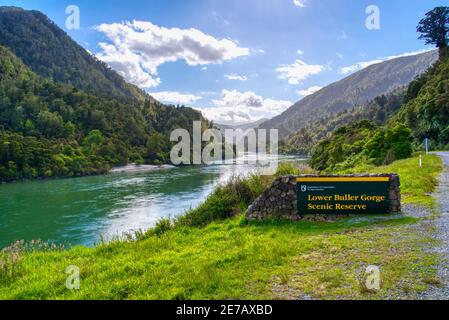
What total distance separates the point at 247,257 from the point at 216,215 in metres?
7.79

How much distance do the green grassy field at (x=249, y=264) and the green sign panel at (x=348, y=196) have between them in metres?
0.56

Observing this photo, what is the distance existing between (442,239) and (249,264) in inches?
201

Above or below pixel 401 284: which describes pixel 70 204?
below

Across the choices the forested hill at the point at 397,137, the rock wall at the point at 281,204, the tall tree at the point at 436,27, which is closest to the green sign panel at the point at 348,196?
the rock wall at the point at 281,204

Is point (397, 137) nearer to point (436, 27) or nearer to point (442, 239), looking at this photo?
point (442, 239)

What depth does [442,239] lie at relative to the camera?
30.5ft

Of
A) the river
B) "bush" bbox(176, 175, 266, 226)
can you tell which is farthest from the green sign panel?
the river

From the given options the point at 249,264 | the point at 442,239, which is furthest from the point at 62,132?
the point at 442,239

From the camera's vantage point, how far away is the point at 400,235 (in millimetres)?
10172
